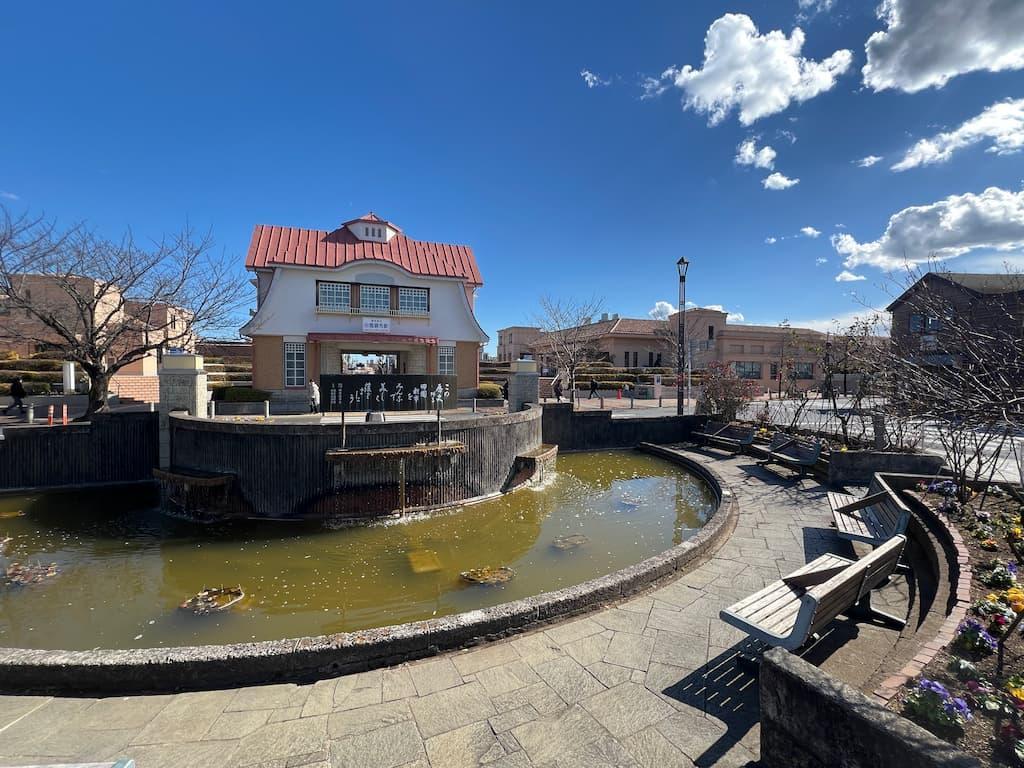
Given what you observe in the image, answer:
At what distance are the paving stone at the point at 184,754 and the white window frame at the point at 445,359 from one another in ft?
64.0

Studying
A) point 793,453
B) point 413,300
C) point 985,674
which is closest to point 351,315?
point 413,300

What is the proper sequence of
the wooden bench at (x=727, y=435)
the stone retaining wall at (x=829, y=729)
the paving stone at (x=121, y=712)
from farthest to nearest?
the wooden bench at (x=727, y=435), the paving stone at (x=121, y=712), the stone retaining wall at (x=829, y=729)

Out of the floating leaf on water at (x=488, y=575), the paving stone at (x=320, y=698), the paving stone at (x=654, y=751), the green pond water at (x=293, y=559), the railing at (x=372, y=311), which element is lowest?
the green pond water at (x=293, y=559)

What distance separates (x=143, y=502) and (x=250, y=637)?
26.7ft

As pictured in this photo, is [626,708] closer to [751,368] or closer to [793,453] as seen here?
[793,453]

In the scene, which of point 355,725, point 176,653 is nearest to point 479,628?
point 355,725

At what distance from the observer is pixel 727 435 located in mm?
15375

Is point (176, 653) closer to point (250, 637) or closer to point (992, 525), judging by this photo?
point (250, 637)

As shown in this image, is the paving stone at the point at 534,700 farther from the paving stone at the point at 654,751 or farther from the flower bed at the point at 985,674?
the flower bed at the point at 985,674

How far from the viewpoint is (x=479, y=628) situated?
4.15 metres

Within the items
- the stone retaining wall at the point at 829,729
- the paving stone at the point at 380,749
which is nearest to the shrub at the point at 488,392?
the paving stone at the point at 380,749

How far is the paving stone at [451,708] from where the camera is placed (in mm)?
3070

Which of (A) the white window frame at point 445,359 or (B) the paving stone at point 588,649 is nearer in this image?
(B) the paving stone at point 588,649

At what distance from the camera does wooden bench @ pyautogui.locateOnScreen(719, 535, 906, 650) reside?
120 inches
